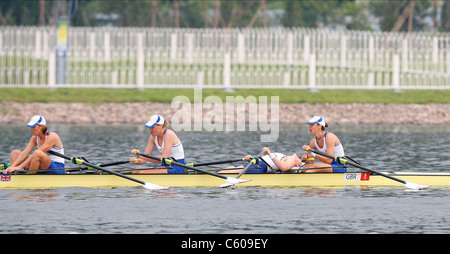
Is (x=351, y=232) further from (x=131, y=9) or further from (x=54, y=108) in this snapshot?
(x=131, y=9)

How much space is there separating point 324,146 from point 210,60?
19.0 metres

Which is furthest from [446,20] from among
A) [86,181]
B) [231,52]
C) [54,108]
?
[86,181]

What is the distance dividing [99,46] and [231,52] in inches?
206

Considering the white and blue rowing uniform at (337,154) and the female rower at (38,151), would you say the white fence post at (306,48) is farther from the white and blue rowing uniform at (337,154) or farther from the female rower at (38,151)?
the female rower at (38,151)

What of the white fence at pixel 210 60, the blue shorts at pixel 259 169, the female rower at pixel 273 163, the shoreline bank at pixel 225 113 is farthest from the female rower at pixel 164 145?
the white fence at pixel 210 60

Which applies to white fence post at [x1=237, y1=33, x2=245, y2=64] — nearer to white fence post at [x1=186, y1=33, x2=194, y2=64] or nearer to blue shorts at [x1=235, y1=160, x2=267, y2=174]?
white fence post at [x1=186, y1=33, x2=194, y2=64]

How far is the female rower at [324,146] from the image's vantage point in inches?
774

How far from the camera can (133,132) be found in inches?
1346

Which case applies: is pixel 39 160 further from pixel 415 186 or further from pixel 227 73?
pixel 227 73

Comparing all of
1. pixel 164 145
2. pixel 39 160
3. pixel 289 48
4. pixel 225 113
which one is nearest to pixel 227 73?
pixel 225 113

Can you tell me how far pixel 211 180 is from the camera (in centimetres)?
2003

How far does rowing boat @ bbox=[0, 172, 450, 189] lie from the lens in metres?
19.5

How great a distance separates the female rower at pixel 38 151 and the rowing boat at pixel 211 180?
209 millimetres

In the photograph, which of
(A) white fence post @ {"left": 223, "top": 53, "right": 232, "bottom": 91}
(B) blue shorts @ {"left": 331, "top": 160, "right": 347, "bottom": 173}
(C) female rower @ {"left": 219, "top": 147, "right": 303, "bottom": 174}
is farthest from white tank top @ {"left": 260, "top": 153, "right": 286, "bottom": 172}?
(A) white fence post @ {"left": 223, "top": 53, "right": 232, "bottom": 91}
